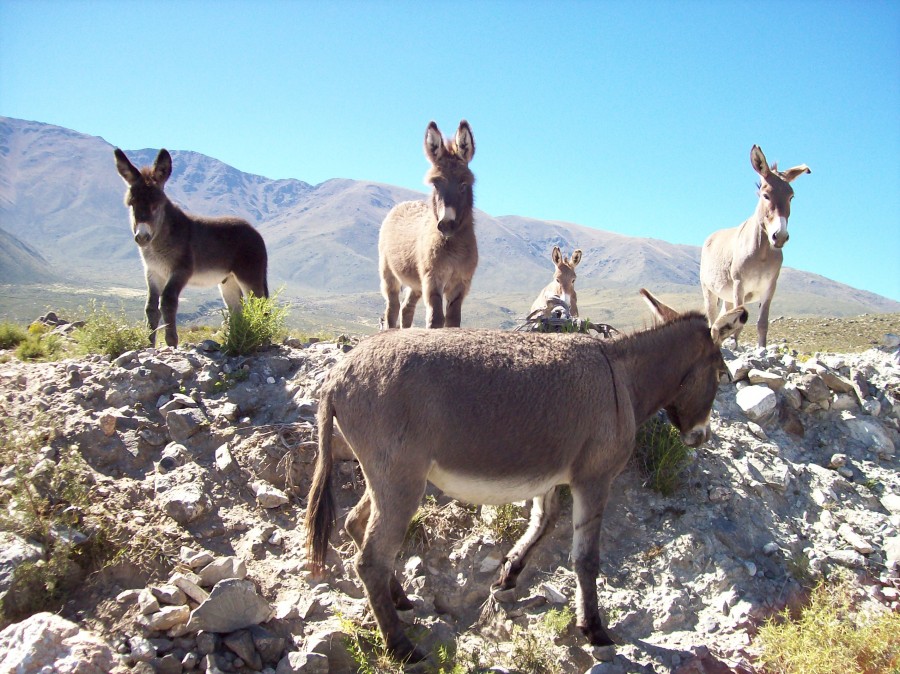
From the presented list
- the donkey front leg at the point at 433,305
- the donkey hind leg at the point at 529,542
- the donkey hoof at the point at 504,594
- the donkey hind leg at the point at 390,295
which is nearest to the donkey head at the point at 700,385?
the donkey hind leg at the point at 529,542

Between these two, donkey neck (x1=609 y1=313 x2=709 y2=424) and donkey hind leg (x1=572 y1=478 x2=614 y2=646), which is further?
donkey neck (x1=609 y1=313 x2=709 y2=424)

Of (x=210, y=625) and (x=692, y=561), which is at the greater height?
(x=692, y=561)

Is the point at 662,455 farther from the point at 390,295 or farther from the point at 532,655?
the point at 390,295

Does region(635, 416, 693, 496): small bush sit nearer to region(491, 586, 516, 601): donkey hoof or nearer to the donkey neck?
the donkey neck

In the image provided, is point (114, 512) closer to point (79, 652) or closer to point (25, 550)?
point (25, 550)

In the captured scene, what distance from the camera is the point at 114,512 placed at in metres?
5.36

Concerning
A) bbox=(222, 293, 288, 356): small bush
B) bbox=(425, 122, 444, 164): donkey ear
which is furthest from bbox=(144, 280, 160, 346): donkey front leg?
bbox=(425, 122, 444, 164): donkey ear

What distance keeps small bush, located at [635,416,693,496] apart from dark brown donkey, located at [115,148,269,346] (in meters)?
5.81

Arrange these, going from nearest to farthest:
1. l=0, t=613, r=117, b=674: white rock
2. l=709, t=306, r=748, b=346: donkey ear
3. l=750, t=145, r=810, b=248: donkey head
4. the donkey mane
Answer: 1. l=0, t=613, r=117, b=674: white rock
2. l=709, t=306, r=748, b=346: donkey ear
3. the donkey mane
4. l=750, t=145, r=810, b=248: donkey head

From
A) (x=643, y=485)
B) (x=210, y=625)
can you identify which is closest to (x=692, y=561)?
(x=643, y=485)

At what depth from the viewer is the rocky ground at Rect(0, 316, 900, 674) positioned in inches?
178

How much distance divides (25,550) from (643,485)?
18.9 ft

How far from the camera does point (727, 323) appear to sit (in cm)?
559

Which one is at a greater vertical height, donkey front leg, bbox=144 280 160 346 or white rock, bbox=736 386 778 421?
white rock, bbox=736 386 778 421
